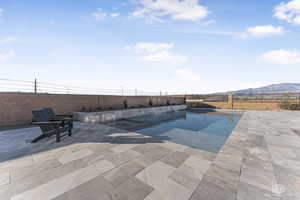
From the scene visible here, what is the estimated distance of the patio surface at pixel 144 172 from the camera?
1.49 meters

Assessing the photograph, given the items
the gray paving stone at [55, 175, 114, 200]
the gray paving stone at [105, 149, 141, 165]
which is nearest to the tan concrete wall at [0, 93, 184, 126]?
the gray paving stone at [105, 149, 141, 165]

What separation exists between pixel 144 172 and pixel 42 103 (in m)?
6.12

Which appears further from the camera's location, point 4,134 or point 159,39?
point 159,39

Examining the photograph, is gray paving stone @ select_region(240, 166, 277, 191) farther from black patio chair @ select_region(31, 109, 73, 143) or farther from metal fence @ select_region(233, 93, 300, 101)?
metal fence @ select_region(233, 93, 300, 101)

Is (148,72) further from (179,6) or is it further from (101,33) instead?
(179,6)

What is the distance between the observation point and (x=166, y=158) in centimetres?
241

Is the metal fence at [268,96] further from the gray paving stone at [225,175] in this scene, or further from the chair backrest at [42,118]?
the chair backrest at [42,118]

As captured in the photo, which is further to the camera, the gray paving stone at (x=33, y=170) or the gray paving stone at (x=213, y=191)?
the gray paving stone at (x=33, y=170)

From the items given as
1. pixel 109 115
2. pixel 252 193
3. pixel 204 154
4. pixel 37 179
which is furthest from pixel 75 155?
pixel 109 115

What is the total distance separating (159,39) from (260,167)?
7693 millimetres

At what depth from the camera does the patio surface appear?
4.88 ft

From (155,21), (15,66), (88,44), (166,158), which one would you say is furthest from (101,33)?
(166,158)

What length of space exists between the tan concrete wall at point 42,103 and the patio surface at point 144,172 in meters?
2.40

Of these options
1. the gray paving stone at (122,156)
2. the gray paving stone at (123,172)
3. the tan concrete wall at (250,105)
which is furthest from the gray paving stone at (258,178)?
the tan concrete wall at (250,105)
